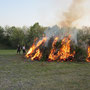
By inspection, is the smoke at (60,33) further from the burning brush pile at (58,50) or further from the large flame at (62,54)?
the large flame at (62,54)

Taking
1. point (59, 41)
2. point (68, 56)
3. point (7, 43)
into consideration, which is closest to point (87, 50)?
point (68, 56)

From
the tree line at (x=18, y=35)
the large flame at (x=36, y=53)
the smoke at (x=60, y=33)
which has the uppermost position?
the tree line at (x=18, y=35)

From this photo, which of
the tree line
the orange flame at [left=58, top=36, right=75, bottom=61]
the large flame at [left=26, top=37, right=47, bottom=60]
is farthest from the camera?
the tree line

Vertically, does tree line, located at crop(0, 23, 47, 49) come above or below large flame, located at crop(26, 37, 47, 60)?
above

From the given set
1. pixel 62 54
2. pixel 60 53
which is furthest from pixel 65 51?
pixel 60 53

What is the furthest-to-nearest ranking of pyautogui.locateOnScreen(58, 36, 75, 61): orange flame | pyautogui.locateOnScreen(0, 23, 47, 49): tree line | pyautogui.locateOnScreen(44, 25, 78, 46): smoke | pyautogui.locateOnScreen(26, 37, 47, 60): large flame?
1. pyautogui.locateOnScreen(0, 23, 47, 49): tree line
2. pyautogui.locateOnScreen(44, 25, 78, 46): smoke
3. pyautogui.locateOnScreen(26, 37, 47, 60): large flame
4. pyautogui.locateOnScreen(58, 36, 75, 61): orange flame

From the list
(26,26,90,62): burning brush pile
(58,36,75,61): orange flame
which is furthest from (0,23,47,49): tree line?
(58,36,75,61): orange flame

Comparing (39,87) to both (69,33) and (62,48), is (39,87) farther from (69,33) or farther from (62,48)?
(69,33)

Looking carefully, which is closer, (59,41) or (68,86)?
(68,86)

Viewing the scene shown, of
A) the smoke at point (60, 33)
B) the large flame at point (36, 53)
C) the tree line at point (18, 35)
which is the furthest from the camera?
the tree line at point (18, 35)

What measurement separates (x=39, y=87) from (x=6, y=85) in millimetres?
1377

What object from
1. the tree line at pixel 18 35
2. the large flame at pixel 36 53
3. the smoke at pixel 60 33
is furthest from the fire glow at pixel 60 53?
the tree line at pixel 18 35

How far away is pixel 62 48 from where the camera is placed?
1463 cm

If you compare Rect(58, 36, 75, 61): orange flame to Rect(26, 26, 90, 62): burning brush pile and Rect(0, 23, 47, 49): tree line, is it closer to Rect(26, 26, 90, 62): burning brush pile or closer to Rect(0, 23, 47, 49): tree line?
Rect(26, 26, 90, 62): burning brush pile
